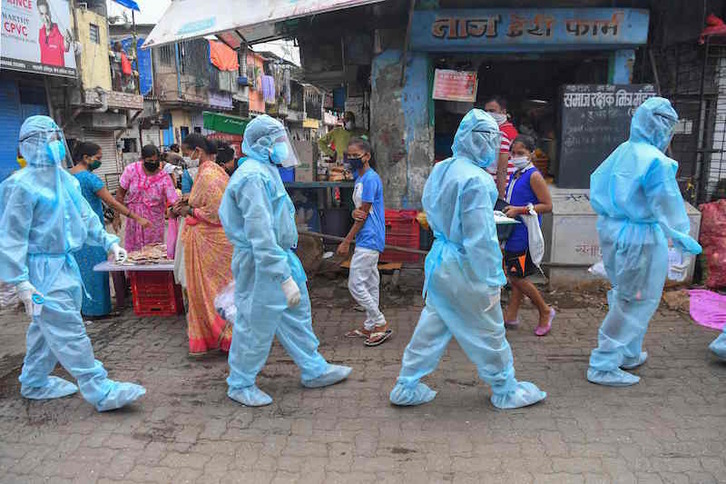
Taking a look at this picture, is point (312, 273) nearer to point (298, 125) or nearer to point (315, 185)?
point (315, 185)

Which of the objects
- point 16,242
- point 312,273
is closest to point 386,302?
point 312,273

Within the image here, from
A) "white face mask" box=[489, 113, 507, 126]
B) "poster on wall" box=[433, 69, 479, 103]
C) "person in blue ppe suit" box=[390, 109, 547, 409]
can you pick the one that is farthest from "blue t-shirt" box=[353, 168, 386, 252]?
"poster on wall" box=[433, 69, 479, 103]

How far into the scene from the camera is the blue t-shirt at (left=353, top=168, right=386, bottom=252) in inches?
174

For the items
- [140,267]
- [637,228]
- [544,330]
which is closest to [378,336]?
[544,330]

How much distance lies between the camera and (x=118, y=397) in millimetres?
3334

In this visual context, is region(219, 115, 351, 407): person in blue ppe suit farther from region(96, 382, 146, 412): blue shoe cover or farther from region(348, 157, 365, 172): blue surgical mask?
region(348, 157, 365, 172): blue surgical mask

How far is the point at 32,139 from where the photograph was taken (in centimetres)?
324

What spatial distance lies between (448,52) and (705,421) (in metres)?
4.78

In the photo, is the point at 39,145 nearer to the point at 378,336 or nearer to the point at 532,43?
the point at 378,336

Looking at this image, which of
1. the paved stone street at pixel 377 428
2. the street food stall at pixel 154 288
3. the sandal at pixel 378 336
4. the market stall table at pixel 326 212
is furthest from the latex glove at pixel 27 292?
the market stall table at pixel 326 212

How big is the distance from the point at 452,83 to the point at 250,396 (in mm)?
4495

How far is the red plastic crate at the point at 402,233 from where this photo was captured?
254 inches

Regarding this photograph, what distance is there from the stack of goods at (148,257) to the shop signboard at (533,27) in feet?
12.2

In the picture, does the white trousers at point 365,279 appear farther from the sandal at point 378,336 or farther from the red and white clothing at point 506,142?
the red and white clothing at point 506,142
